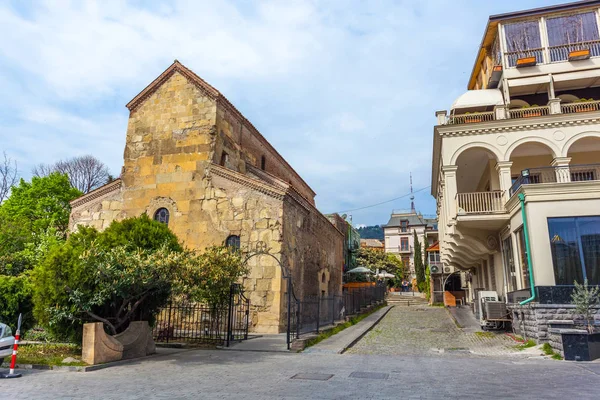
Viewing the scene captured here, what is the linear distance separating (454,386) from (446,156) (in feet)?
40.4

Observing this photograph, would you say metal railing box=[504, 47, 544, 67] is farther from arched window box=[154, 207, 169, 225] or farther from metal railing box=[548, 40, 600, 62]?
arched window box=[154, 207, 169, 225]

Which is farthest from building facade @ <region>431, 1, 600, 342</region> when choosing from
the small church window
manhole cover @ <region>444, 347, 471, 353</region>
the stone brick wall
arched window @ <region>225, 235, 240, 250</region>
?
the small church window

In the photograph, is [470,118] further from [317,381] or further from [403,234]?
[403,234]

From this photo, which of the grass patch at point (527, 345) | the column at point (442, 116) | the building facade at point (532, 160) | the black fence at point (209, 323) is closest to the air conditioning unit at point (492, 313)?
the building facade at point (532, 160)

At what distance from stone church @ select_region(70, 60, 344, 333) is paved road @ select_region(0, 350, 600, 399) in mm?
6052

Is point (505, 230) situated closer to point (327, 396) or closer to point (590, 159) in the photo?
point (590, 159)

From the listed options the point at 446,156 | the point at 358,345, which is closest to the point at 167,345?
the point at 358,345

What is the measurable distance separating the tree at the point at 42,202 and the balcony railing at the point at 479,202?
87.3 ft

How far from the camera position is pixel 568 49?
18.8 m

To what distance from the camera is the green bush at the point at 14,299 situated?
1258 centimetres

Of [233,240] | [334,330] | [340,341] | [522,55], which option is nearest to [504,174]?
[522,55]

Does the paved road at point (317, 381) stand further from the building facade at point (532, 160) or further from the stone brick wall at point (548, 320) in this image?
the building facade at point (532, 160)

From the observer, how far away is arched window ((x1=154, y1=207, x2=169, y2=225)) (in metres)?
18.0

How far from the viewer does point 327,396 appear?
646 centimetres
